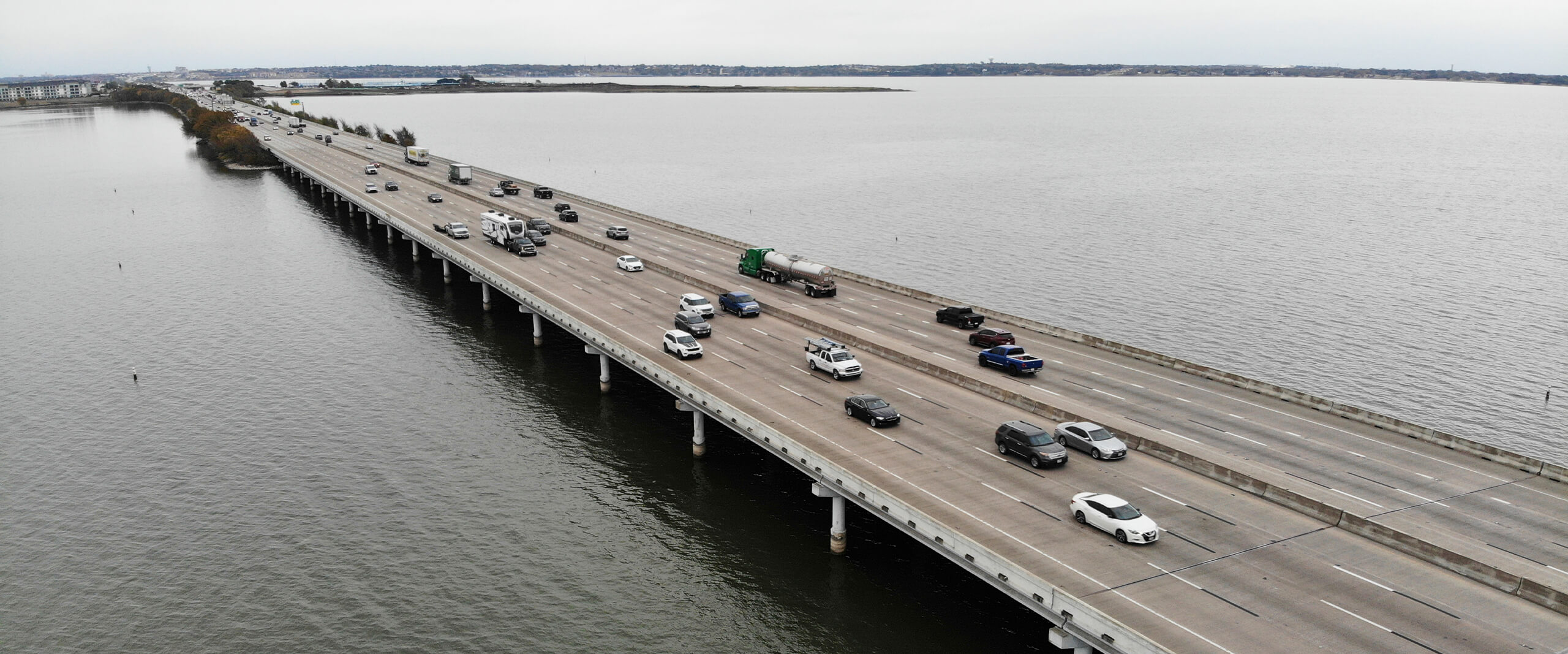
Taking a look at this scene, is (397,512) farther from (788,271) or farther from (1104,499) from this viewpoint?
(788,271)

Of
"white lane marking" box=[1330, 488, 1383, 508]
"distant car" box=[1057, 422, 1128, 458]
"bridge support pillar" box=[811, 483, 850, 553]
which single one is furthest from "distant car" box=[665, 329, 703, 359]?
"white lane marking" box=[1330, 488, 1383, 508]

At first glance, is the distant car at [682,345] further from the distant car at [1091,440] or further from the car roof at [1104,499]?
the car roof at [1104,499]

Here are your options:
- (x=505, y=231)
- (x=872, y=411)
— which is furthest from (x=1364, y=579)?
(x=505, y=231)

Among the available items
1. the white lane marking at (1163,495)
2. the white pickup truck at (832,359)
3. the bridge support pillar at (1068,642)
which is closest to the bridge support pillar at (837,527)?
the white pickup truck at (832,359)

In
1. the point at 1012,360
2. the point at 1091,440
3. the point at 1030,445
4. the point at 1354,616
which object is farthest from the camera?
the point at 1012,360

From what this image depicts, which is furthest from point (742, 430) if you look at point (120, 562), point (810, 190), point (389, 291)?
point (810, 190)

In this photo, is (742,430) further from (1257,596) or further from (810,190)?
(810,190)

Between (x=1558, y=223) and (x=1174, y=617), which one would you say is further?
(x=1558, y=223)
